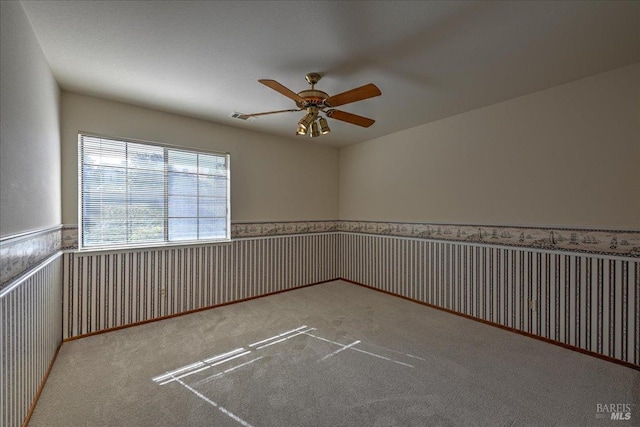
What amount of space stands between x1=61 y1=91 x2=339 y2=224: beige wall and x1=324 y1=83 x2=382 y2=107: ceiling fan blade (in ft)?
6.98

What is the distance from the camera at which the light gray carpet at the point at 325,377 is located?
1.77m

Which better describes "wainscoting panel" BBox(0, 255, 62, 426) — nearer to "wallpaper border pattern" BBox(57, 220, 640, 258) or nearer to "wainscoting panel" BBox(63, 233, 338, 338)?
"wainscoting panel" BBox(63, 233, 338, 338)

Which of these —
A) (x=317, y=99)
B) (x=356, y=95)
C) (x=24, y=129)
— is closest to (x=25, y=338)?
(x=24, y=129)

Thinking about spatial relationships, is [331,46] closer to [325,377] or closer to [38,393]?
[325,377]

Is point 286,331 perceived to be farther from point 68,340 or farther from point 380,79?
point 380,79

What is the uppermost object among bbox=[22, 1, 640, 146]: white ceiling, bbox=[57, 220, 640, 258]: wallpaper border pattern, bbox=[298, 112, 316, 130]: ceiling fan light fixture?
bbox=[22, 1, 640, 146]: white ceiling

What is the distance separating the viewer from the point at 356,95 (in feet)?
6.88

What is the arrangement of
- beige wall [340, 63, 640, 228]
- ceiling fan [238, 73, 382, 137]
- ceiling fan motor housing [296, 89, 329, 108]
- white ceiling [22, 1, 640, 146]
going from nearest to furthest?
white ceiling [22, 1, 640, 146] → ceiling fan [238, 73, 382, 137] → ceiling fan motor housing [296, 89, 329, 108] → beige wall [340, 63, 640, 228]

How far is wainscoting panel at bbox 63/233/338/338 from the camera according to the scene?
114 inches

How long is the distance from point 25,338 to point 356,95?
106 inches

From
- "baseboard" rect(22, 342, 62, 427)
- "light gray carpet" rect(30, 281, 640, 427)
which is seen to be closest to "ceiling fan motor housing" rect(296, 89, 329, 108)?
"light gray carpet" rect(30, 281, 640, 427)

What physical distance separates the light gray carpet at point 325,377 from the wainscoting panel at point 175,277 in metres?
0.25

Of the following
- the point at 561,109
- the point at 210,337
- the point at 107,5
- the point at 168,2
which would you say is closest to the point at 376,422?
the point at 210,337

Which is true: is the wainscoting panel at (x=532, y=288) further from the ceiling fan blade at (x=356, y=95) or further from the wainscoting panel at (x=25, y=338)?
the wainscoting panel at (x=25, y=338)
